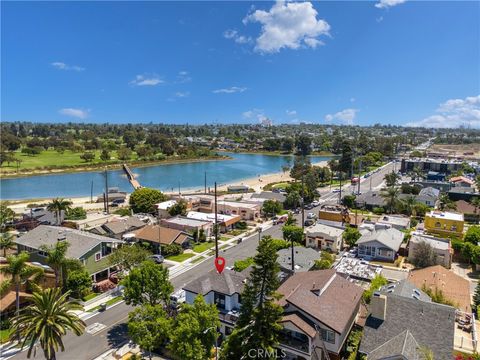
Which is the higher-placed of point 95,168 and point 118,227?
point 95,168

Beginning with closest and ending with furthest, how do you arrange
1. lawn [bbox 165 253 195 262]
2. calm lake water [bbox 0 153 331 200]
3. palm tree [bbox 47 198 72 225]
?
lawn [bbox 165 253 195 262] < palm tree [bbox 47 198 72 225] < calm lake water [bbox 0 153 331 200]

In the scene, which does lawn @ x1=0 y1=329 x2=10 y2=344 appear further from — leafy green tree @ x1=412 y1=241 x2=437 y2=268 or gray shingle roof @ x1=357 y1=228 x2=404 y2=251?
leafy green tree @ x1=412 y1=241 x2=437 y2=268

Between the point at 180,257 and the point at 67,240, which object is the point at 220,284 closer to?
the point at 180,257

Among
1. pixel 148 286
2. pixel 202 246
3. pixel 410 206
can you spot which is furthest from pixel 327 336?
pixel 410 206

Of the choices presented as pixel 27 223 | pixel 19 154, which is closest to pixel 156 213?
pixel 27 223

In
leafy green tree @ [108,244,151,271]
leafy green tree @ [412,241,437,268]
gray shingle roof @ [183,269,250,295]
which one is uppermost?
gray shingle roof @ [183,269,250,295]

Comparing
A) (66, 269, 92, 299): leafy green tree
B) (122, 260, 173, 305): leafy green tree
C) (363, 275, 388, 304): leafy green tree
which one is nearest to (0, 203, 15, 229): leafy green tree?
(66, 269, 92, 299): leafy green tree

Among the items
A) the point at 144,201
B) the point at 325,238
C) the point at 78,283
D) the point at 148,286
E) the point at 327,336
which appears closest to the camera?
the point at 327,336

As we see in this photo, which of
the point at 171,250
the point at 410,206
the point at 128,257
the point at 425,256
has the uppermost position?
the point at 128,257
